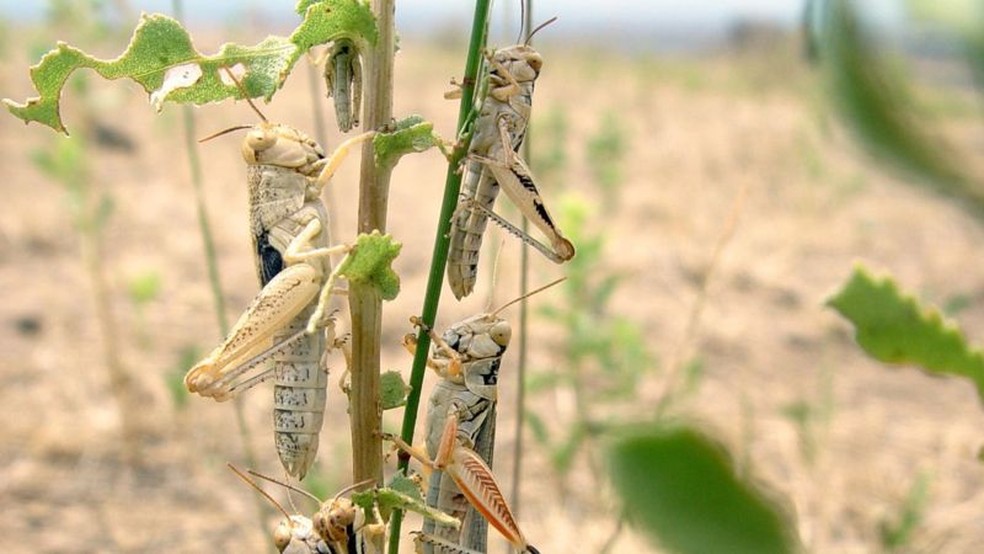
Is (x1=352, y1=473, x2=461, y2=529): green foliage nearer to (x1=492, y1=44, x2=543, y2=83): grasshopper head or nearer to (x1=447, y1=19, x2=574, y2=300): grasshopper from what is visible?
(x1=447, y1=19, x2=574, y2=300): grasshopper

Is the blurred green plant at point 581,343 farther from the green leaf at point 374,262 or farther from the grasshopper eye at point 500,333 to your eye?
the green leaf at point 374,262

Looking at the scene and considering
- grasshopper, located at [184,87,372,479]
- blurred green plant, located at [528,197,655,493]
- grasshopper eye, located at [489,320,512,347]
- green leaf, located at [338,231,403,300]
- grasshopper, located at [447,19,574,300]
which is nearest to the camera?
green leaf, located at [338,231,403,300]

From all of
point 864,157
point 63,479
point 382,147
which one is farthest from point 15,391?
point 864,157

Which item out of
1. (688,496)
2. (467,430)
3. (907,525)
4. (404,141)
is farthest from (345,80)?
(907,525)

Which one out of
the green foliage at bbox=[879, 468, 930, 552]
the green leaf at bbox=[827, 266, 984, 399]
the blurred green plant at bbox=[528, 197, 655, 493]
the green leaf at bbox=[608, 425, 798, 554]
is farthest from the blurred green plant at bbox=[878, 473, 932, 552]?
the green leaf at bbox=[608, 425, 798, 554]

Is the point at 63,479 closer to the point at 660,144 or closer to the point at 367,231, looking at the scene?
the point at 367,231

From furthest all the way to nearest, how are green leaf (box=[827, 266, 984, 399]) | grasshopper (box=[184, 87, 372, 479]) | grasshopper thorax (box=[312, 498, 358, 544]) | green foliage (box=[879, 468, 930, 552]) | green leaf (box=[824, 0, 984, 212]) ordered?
1. green foliage (box=[879, 468, 930, 552])
2. grasshopper (box=[184, 87, 372, 479])
3. grasshopper thorax (box=[312, 498, 358, 544])
4. green leaf (box=[827, 266, 984, 399])
5. green leaf (box=[824, 0, 984, 212])

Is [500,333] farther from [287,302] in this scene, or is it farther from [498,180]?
[287,302]

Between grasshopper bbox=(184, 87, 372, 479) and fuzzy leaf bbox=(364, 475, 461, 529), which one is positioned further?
grasshopper bbox=(184, 87, 372, 479)
